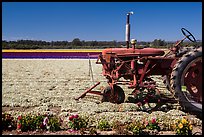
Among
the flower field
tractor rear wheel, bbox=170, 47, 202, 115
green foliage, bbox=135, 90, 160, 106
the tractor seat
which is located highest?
the tractor seat

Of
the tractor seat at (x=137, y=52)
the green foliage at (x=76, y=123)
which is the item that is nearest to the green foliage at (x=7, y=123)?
the green foliage at (x=76, y=123)

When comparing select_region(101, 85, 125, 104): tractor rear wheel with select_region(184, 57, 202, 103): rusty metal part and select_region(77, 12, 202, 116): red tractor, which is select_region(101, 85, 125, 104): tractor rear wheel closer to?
select_region(77, 12, 202, 116): red tractor

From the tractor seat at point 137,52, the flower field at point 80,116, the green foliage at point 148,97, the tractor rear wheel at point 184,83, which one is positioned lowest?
the flower field at point 80,116

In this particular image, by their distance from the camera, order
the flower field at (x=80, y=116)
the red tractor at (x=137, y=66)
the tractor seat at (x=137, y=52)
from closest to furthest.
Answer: the flower field at (x=80, y=116) → the red tractor at (x=137, y=66) → the tractor seat at (x=137, y=52)

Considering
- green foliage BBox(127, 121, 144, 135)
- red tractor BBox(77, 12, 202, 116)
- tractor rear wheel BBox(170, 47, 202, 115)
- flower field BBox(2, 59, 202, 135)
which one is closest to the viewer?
green foliage BBox(127, 121, 144, 135)

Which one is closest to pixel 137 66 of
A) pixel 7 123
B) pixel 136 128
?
pixel 136 128

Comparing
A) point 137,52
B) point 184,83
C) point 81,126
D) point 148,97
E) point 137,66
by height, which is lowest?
point 81,126

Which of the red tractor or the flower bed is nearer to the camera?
the flower bed

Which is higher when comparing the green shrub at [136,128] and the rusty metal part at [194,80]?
the rusty metal part at [194,80]

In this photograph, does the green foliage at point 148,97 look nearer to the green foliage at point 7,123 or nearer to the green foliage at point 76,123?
the green foliage at point 76,123

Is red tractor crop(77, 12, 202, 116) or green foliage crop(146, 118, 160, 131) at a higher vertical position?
red tractor crop(77, 12, 202, 116)

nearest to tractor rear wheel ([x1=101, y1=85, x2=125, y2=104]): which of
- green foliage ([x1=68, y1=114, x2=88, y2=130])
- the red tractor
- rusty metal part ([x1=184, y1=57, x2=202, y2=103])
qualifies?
the red tractor

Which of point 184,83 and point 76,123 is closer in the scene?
point 76,123

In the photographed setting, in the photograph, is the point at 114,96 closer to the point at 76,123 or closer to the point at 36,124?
the point at 76,123
